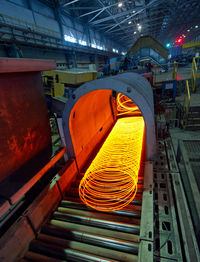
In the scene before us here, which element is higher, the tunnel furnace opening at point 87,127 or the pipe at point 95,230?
the tunnel furnace opening at point 87,127

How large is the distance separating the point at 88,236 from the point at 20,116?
1800 mm

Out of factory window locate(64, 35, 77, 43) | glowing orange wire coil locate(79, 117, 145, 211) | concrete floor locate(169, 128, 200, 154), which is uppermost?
factory window locate(64, 35, 77, 43)

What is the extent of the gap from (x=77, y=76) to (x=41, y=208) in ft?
25.7

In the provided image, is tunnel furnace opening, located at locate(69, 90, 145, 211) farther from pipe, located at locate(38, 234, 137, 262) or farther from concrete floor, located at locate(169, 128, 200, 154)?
concrete floor, located at locate(169, 128, 200, 154)

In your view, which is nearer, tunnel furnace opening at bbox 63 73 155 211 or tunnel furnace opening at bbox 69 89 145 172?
tunnel furnace opening at bbox 63 73 155 211

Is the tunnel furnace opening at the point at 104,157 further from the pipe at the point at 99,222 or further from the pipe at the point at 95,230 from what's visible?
the pipe at the point at 95,230

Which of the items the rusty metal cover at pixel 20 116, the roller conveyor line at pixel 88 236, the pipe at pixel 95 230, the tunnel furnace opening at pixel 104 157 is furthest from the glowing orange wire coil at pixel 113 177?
the rusty metal cover at pixel 20 116

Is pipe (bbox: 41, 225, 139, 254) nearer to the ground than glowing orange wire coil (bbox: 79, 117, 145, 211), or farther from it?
nearer to the ground

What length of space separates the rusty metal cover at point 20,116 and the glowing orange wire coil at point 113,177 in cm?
99

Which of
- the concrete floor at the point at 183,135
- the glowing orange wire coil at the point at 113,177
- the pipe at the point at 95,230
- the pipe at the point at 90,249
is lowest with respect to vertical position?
the concrete floor at the point at 183,135

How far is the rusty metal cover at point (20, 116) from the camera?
1612mm

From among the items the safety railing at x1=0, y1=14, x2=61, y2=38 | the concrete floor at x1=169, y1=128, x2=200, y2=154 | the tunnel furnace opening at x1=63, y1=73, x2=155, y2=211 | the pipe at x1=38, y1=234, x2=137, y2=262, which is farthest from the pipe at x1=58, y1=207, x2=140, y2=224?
the safety railing at x1=0, y1=14, x2=61, y2=38

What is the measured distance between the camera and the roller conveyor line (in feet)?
5.45

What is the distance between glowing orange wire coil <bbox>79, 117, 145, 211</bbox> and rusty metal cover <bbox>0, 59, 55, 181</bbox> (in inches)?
39.0
